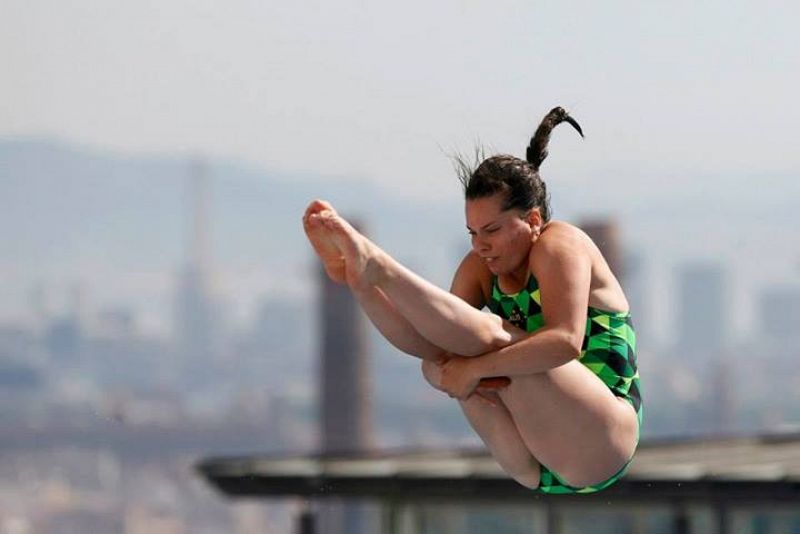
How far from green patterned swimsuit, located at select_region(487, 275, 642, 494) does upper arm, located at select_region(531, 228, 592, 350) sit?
0.33 feet

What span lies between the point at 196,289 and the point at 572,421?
56.5 m

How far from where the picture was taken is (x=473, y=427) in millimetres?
3902

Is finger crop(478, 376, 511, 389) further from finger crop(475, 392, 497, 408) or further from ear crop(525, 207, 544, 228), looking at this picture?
ear crop(525, 207, 544, 228)

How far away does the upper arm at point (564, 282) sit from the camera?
358 cm

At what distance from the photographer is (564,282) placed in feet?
11.8

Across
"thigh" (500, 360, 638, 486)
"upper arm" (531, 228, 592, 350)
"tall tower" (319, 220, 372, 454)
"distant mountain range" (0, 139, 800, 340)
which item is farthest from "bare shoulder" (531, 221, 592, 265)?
"distant mountain range" (0, 139, 800, 340)

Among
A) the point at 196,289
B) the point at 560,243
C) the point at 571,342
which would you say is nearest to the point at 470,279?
the point at 560,243

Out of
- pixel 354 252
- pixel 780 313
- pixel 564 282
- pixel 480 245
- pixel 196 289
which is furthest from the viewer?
pixel 780 313

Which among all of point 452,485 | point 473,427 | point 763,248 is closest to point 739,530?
point 452,485

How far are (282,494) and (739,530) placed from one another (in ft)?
9.02

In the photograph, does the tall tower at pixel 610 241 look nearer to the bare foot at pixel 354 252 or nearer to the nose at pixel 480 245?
the nose at pixel 480 245

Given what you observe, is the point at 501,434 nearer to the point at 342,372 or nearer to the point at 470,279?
the point at 470,279

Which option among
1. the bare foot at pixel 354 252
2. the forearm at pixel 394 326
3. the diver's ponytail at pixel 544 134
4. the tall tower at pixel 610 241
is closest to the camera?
the bare foot at pixel 354 252

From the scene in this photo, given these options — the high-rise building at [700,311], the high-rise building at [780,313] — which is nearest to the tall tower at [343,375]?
the high-rise building at [780,313]
